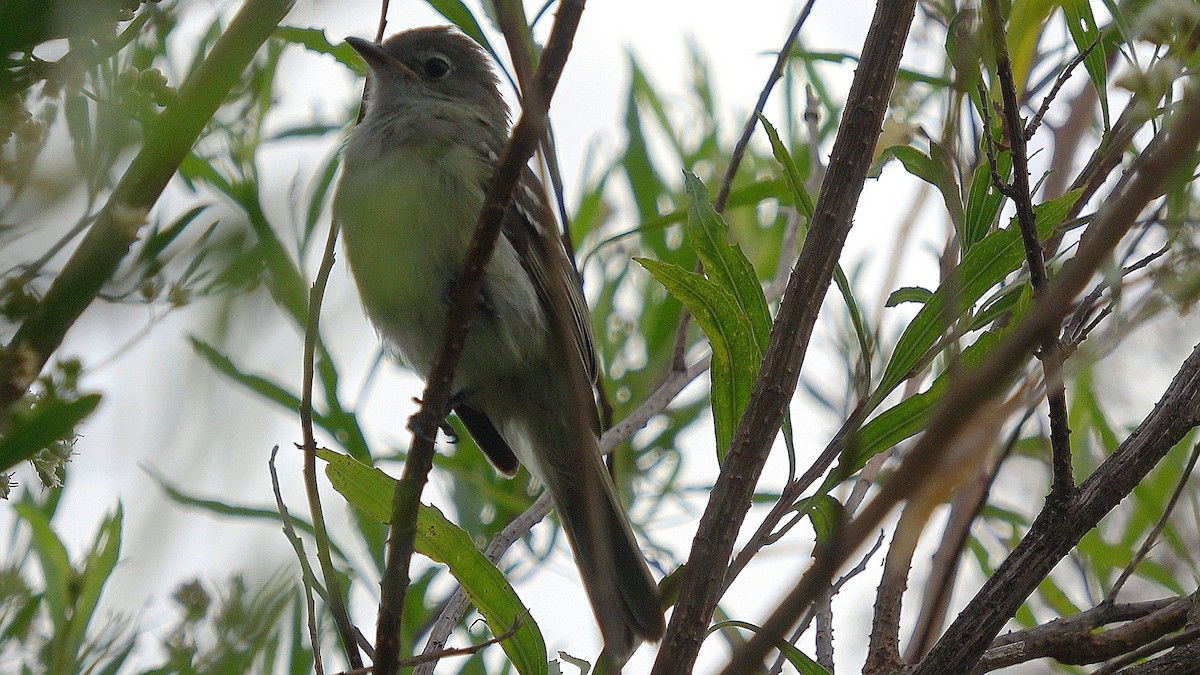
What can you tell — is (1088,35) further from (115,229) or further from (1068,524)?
(115,229)

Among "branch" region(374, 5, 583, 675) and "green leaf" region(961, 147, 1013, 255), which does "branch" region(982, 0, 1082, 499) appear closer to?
"green leaf" region(961, 147, 1013, 255)

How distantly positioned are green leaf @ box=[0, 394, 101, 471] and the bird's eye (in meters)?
3.54

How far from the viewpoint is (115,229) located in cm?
90

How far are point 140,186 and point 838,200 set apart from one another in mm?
1136

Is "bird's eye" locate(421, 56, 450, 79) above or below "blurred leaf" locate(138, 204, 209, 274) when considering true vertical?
above

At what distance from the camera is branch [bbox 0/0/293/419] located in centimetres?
84

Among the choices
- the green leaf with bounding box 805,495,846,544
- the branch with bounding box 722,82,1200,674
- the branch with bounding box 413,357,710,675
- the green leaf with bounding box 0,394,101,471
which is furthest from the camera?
the branch with bounding box 413,357,710,675

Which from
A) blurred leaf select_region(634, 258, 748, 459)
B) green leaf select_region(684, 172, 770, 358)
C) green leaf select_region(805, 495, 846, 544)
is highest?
Answer: green leaf select_region(684, 172, 770, 358)

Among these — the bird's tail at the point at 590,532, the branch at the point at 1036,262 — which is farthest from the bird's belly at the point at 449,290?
the branch at the point at 1036,262

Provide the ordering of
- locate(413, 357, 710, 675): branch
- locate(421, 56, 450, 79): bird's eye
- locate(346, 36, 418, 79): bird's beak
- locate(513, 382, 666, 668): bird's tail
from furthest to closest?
locate(421, 56, 450, 79): bird's eye, locate(346, 36, 418, 79): bird's beak, locate(513, 382, 666, 668): bird's tail, locate(413, 357, 710, 675): branch

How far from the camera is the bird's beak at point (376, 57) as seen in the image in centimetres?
352

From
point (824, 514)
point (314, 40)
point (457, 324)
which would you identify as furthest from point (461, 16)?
point (824, 514)

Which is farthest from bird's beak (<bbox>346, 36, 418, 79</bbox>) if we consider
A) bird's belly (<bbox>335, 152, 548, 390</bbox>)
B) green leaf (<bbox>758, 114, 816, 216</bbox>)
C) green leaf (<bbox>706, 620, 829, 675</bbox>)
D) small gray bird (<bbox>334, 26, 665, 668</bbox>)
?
green leaf (<bbox>706, 620, 829, 675</bbox>)

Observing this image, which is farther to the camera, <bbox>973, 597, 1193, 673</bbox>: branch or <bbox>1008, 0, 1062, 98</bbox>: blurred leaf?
<bbox>973, 597, 1193, 673</bbox>: branch
